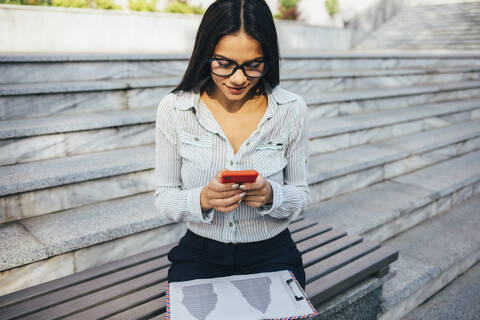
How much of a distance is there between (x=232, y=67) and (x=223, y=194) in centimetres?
47

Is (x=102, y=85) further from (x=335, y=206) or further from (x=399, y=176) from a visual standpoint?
(x=399, y=176)

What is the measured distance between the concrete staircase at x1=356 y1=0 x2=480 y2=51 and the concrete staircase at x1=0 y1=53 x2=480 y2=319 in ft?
17.6

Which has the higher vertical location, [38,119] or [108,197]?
[38,119]

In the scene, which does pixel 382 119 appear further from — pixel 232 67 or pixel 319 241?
pixel 232 67

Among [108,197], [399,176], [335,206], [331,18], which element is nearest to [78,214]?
[108,197]

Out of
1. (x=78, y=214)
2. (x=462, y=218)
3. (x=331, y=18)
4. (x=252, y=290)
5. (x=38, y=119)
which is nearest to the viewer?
(x=252, y=290)

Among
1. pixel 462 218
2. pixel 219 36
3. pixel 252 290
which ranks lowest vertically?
pixel 462 218

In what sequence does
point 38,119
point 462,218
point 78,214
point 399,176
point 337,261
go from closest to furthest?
point 337,261, point 78,214, point 38,119, point 462,218, point 399,176

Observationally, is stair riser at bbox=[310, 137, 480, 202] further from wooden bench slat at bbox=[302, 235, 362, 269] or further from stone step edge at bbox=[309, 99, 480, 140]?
wooden bench slat at bbox=[302, 235, 362, 269]

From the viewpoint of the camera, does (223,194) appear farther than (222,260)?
No

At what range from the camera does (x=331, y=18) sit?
432 inches

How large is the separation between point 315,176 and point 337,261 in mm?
1295

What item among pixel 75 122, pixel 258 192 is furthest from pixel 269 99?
pixel 75 122

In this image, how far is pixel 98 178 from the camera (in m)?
2.78
